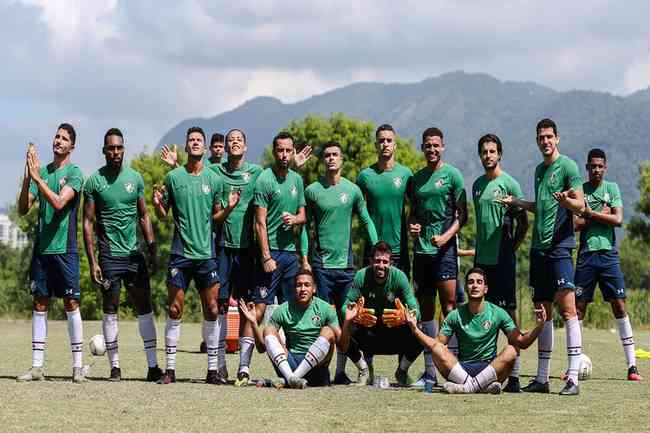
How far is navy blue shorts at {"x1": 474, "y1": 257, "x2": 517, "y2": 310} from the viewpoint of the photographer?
1191 centimetres

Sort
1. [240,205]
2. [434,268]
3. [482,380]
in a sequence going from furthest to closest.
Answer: [240,205] → [434,268] → [482,380]

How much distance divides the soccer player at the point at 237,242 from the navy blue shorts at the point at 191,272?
1.69ft

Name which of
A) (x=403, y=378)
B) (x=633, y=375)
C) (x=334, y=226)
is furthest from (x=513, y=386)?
(x=334, y=226)

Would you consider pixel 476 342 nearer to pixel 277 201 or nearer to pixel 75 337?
pixel 277 201

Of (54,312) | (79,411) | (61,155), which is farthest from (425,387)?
(54,312)

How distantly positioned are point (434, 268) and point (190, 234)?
104 inches

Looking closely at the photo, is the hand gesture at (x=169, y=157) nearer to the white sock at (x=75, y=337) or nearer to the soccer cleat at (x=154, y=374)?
the white sock at (x=75, y=337)

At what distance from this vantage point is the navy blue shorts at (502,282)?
11.9 metres

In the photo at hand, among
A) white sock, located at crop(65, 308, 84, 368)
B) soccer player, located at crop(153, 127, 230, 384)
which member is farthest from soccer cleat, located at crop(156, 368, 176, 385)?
white sock, located at crop(65, 308, 84, 368)

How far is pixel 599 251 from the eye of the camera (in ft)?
45.3

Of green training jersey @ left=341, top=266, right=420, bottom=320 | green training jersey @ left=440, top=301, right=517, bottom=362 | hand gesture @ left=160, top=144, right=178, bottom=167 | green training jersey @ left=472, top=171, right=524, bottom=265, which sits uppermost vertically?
hand gesture @ left=160, top=144, right=178, bottom=167

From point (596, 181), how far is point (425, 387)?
373 centimetres

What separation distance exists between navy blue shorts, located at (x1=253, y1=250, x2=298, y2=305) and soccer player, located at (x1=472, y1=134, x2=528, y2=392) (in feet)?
6.70

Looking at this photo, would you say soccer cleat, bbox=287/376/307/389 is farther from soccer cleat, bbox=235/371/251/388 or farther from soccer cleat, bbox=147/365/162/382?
soccer cleat, bbox=147/365/162/382
